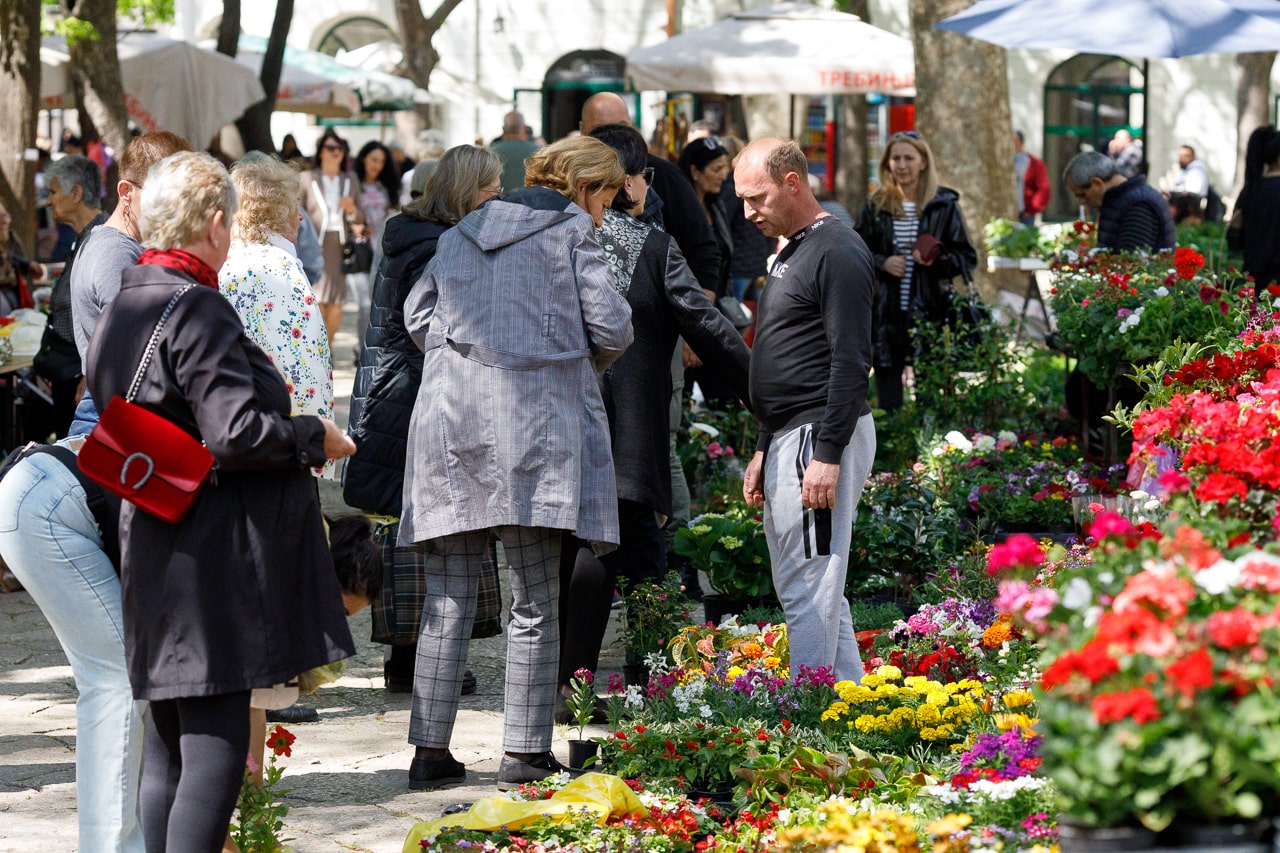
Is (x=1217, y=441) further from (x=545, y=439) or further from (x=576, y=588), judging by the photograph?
(x=576, y=588)

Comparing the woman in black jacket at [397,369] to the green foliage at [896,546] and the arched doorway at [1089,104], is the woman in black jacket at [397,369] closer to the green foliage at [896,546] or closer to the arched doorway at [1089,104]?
the green foliage at [896,546]

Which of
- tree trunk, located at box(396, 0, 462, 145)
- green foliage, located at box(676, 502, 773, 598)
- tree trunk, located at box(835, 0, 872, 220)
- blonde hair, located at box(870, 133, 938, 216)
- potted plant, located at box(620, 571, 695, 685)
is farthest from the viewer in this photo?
tree trunk, located at box(396, 0, 462, 145)

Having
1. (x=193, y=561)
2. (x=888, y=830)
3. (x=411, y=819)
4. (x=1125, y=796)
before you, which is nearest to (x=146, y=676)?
(x=193, y=561)

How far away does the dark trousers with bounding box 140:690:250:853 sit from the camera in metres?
3.42

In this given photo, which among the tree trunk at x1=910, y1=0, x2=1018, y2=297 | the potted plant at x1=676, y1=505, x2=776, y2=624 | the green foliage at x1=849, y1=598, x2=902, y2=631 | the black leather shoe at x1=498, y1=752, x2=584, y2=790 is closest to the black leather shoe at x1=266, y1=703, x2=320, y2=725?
the black leather shoe at x1=498, y1=752, x2=584, y2=790

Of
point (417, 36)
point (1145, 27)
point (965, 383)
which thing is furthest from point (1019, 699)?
point (417, 36)

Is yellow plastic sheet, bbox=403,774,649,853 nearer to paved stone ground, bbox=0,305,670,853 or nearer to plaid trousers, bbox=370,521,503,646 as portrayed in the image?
paved stone ground, bbox=0,305,670,853

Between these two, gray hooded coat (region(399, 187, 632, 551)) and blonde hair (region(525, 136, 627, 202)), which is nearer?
gray hooded coat (region(399, 187, 632, 551))

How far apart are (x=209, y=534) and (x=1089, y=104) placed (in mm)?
30067

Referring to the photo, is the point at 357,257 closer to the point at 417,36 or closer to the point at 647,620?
the point at 647,620

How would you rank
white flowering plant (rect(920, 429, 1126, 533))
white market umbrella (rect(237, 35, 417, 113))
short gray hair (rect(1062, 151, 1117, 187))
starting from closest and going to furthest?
white flowering plant (rect(920, 429, 1126, 533))
short gray hair (rect(1062, 151, 1117, 187))
white market umbrella (rect(237, 35, 417, 113))

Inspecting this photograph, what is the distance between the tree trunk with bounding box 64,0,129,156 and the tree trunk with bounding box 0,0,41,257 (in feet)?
1.35

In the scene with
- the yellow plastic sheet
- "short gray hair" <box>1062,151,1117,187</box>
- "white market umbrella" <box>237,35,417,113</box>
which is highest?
"white market umbrella" <box>237,35,417,113</box>

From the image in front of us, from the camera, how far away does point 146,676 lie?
343cm
